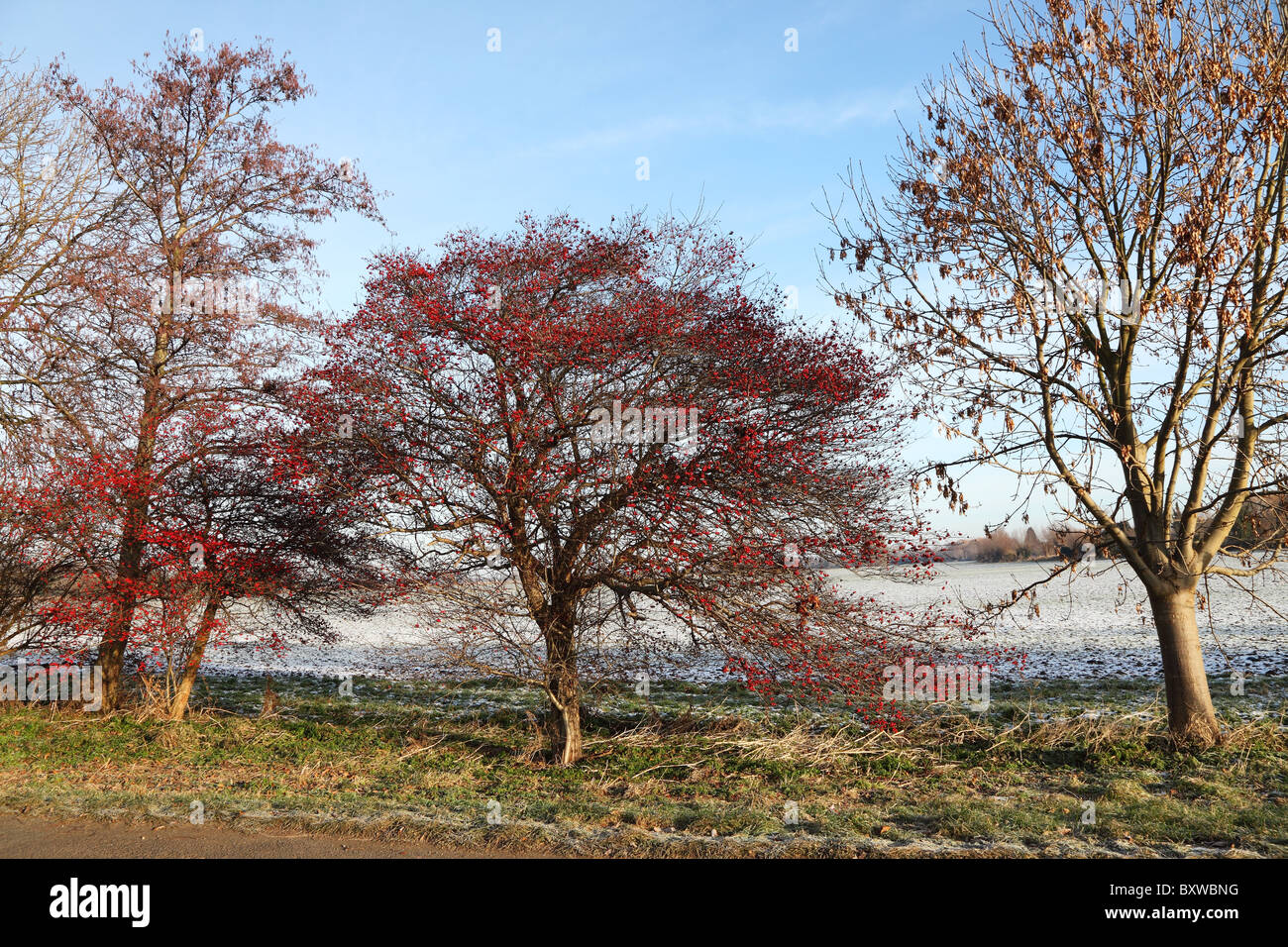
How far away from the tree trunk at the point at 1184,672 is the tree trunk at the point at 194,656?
41.7ft

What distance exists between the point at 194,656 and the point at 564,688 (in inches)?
269

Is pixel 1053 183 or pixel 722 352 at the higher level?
pixel 1053 183

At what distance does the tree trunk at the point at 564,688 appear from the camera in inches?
384

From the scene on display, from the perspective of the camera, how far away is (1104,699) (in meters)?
12.5

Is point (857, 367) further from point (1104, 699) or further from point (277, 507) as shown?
point (277, 507)

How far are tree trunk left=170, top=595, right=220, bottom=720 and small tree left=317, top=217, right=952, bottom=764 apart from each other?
169 inches

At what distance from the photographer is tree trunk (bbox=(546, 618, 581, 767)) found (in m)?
9.74

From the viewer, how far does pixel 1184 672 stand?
9.12 metres
